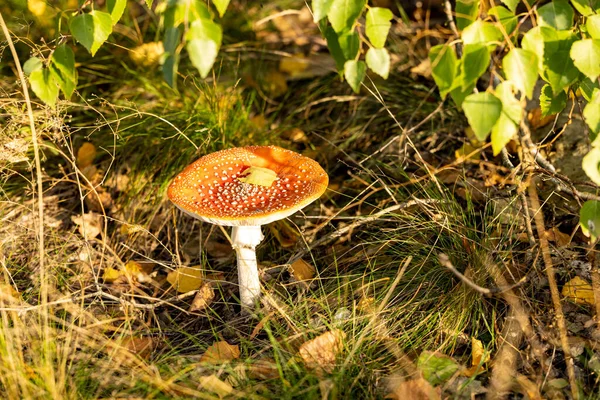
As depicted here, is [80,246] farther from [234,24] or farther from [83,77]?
[234,24]

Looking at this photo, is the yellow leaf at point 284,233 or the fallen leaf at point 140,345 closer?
the fallen leaf at point 140,345

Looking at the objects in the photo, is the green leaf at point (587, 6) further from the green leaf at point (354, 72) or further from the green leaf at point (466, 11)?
the green leaf at point (354, 72)

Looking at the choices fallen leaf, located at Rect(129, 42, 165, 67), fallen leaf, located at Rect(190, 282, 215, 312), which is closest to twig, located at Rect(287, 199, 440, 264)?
fallen leaf, located at Rect(190, 282, 215, 312)

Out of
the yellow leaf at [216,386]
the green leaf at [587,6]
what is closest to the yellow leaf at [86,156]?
the yellow leaf at [216,386]

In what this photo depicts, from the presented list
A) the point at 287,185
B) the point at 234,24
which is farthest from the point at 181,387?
the point at 234,24

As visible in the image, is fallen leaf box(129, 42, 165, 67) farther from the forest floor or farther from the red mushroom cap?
the red mushroom cap

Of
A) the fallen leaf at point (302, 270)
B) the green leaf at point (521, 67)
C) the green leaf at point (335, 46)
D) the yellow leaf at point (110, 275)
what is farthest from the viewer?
the yellow leaf at point (110, 275)
